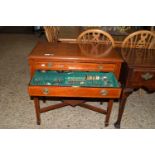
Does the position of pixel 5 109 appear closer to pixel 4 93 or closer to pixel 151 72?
pixel 4 93

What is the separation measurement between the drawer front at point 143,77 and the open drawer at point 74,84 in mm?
171

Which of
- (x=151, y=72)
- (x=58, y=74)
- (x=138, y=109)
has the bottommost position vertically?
(x=138, y=109)

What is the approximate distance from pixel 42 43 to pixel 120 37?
3.74 feet

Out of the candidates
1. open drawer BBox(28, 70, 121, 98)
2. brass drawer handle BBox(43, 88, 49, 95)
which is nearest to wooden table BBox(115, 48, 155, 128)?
open drawer BBox(28, 70, 121, 98)

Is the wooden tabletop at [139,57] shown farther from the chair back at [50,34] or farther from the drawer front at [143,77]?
the chair back at [50,34]

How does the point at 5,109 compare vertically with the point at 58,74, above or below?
below

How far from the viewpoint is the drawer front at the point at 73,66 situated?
1653mm

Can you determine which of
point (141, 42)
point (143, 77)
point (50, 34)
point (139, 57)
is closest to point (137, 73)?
point (143, 77)

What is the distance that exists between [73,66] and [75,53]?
0.48 feet

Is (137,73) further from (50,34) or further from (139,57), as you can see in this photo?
(50,34)

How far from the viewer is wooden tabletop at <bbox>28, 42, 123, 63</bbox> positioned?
1615 millimetres

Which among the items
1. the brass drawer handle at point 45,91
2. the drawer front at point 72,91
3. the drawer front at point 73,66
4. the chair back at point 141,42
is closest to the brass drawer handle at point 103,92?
the drawer front at point 72,91

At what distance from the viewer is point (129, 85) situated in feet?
4.95
